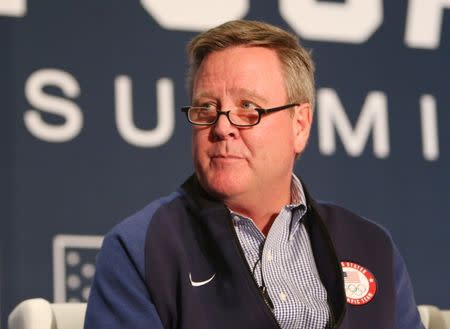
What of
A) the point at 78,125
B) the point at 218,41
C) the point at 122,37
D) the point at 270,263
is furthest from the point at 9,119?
the point at 270,263

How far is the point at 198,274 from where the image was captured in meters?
1.89

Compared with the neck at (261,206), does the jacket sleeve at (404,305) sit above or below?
below

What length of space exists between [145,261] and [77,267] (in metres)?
1.05

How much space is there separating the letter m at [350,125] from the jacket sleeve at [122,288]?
137 cm

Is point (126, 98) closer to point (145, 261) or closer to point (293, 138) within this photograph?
point (293, 138)

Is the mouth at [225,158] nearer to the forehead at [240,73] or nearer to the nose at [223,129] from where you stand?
the nose at [223,129]

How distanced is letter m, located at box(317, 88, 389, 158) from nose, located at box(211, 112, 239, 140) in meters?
1.21

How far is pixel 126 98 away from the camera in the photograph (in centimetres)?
296

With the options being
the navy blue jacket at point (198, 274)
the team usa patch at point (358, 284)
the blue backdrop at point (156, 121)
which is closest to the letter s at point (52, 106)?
the blue backdrop at point (156, 121)

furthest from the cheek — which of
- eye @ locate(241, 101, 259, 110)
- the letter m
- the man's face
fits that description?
the letter m

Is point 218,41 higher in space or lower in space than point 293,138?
higher

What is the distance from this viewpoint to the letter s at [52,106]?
2.84 metres

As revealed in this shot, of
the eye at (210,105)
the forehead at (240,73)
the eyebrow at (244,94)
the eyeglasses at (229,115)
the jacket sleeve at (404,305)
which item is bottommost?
the jacket sleeve at (404,305)

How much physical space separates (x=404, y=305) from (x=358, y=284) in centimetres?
14
